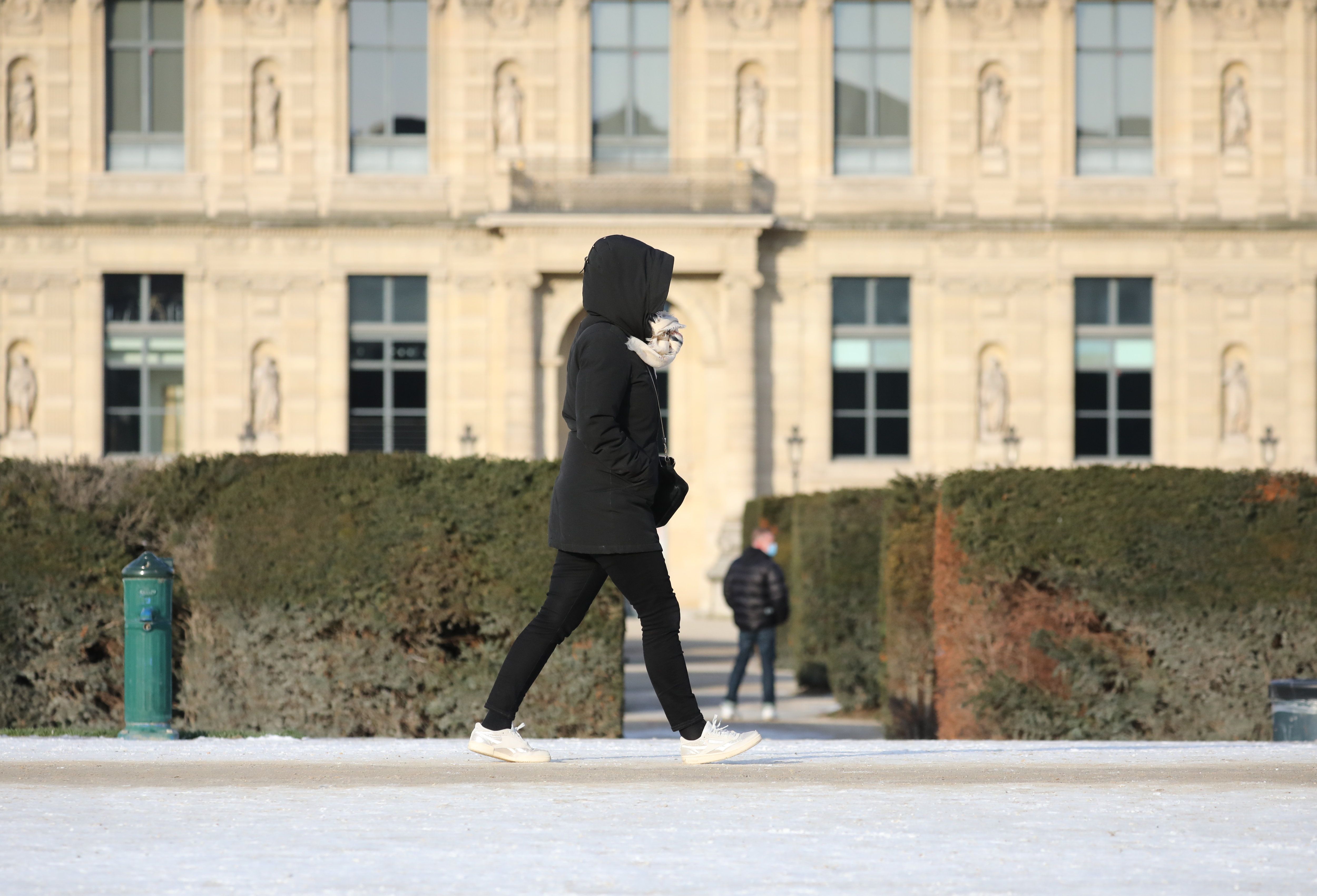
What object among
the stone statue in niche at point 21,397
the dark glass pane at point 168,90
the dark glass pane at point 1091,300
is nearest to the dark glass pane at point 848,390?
the dark glass pane at point 1091,300

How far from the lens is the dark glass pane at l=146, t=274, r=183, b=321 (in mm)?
39594

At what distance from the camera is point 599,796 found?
664cm

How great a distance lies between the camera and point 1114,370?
4022 centimetres

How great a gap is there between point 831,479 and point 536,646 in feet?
105

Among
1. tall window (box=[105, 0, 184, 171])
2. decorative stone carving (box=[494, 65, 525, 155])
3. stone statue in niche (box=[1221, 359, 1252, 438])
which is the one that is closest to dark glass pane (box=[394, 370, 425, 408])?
decorative stone carving (box=[494, 65, 525, 155])

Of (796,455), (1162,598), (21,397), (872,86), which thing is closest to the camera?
(1162,598)

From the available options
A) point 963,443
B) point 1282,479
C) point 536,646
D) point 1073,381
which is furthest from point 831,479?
point 536,646

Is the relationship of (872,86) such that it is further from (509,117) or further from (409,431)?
(409,431)

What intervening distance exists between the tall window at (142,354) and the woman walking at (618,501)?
33.6 metres

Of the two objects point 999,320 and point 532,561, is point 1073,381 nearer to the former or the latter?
point 999,320

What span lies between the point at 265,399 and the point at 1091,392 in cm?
1740

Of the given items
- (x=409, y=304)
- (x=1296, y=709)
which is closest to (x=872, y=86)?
(x=409, y=304)

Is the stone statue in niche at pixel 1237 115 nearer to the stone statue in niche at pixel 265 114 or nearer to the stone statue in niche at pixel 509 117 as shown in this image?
the stone statue in niche at pixel 509 117

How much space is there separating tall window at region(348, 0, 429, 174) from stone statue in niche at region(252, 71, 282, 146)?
1.58 meters
